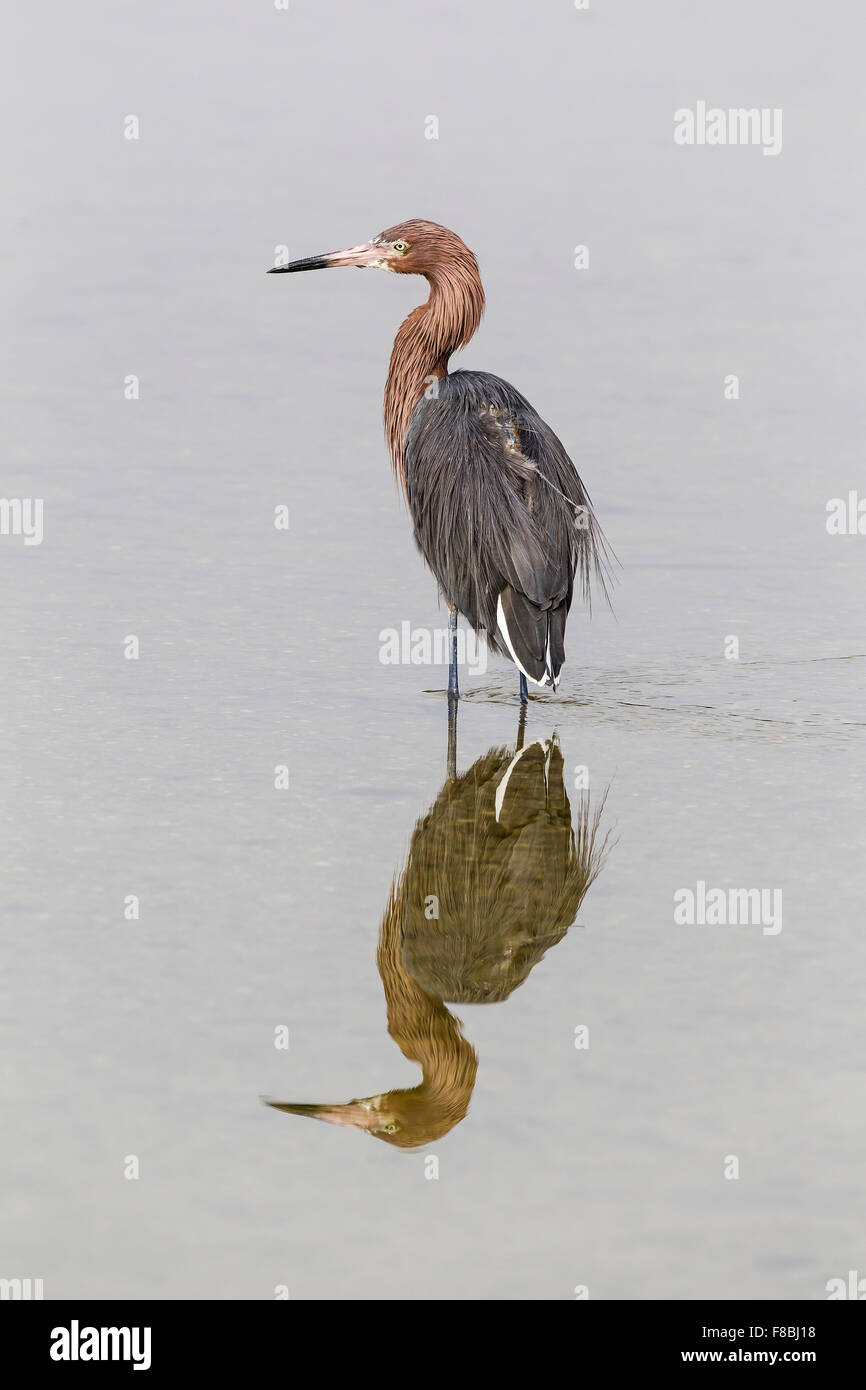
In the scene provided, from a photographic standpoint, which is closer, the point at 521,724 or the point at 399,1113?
the point at 399,1113

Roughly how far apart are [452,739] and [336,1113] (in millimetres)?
2857

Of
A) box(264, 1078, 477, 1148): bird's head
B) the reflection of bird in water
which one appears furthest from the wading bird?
box(264, 1078, 477, 1148): bird's head

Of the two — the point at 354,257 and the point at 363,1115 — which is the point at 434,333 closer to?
the point at 354,257

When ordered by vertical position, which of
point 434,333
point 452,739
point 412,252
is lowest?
point 452,739

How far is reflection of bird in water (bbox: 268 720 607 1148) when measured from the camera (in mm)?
5113

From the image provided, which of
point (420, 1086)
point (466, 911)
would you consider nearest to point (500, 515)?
point (466, 911)

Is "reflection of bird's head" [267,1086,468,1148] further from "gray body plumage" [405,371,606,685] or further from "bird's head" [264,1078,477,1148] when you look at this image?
"gray body plumage" [405,371,606,685]

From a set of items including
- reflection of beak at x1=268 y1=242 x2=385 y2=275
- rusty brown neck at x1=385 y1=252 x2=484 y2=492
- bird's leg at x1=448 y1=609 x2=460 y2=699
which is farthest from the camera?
reflection of beak at x1=268 y1=242 x2=385 y2=275

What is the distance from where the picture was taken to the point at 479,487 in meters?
7.96

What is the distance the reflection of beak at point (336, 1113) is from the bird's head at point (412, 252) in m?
4.64

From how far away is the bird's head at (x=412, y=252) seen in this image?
872 centimetres

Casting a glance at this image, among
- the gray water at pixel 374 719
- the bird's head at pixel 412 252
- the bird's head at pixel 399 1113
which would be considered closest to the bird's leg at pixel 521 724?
the gray water at pixel 374 719

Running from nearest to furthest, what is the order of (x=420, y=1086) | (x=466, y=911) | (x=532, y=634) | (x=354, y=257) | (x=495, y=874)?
(x=420, y=1086), (x=466, y=911), (x=495, y=874), (x=532, y=634), (x=354, y=257)
